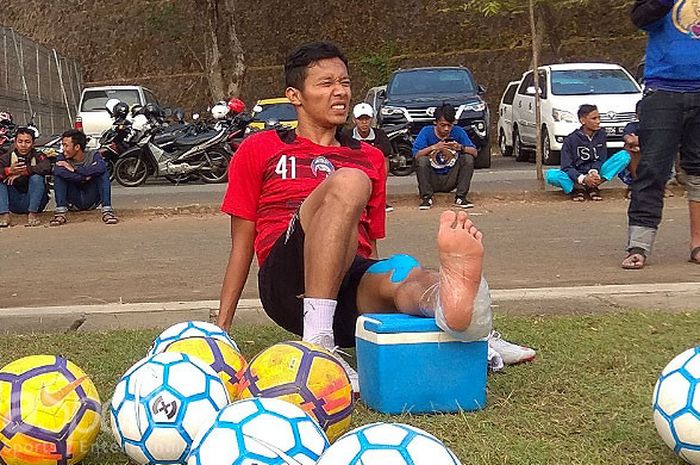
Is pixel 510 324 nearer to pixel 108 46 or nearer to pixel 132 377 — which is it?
pixel 132 377

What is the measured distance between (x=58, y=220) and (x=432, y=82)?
28.7 feet

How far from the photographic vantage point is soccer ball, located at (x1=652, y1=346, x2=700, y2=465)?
2.95 m

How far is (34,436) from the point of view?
3.09 metres

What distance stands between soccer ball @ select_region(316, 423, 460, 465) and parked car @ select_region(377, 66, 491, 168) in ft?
47.6

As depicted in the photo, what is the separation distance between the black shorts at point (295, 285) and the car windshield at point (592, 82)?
13989 mm

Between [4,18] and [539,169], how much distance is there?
31020 mm

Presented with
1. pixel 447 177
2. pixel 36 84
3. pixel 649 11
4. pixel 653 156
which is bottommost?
pixel 447 177

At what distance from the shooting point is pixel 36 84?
26219 mm

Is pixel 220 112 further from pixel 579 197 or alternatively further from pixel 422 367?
pixel 422 367

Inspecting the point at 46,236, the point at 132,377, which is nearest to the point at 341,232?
the point at 132,377

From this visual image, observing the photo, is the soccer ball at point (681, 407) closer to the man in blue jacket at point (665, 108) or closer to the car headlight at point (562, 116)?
the man in blue jacket at point (665, 108)

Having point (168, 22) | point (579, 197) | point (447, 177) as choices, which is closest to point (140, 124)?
point (447, 177)

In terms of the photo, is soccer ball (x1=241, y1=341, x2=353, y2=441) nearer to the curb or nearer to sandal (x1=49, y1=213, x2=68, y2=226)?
the curb

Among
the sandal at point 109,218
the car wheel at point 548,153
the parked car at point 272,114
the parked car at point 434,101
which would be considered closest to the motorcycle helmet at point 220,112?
the parked car at point 272,114
